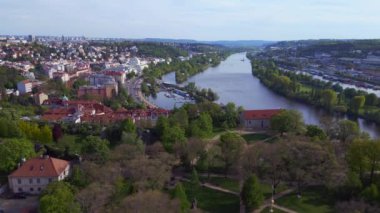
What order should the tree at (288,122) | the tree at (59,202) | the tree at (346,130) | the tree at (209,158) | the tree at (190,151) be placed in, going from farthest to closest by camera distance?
1. the tree at (288,122)
2. the tree at (346,130)
3. the tree at (190,151)
4. the tree at (209,158)
5. the tree at (59,202)

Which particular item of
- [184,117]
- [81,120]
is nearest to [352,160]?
[184,117]

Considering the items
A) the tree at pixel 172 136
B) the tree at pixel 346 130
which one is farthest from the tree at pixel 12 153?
the tree at pixel 346 130

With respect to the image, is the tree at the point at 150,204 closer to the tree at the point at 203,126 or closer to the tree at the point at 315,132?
the tree at the point at 203,126

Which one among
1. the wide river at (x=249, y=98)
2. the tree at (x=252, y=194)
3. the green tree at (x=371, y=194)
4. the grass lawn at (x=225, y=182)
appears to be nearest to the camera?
the green tree at (x=371, y=194)

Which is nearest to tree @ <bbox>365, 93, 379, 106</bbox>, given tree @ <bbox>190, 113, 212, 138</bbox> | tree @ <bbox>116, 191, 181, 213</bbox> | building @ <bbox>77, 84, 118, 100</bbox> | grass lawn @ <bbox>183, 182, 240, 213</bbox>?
tree @ <bbox>190, 113, 212, 138</bbox>

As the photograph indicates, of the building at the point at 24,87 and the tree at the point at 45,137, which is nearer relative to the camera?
the tree at the point at 45,137

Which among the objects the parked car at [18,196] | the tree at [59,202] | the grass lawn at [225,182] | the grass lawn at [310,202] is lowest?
the parked car at [18,196]

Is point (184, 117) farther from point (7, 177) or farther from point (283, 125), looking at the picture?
point (7, 177)
